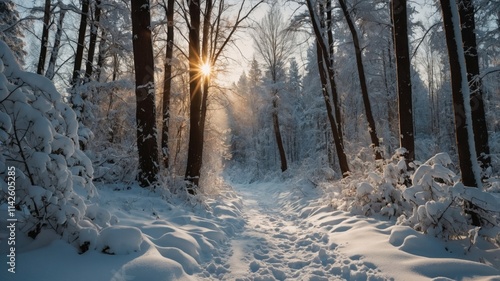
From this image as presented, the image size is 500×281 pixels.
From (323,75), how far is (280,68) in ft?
31.8

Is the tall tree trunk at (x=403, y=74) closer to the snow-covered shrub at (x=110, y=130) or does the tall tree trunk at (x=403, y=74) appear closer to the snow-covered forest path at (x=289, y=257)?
the snow-covered forest path at (x=289, y=257)

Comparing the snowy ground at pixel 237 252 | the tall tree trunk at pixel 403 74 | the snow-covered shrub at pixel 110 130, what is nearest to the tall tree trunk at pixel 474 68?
the tall tree trunk at pixel 403 74

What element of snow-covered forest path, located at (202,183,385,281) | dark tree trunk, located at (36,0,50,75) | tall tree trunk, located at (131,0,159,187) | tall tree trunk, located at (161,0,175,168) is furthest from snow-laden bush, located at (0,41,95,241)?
dark tree trunk, located at (36,0,50,75)

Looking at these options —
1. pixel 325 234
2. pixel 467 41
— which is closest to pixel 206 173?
pixel 325 234

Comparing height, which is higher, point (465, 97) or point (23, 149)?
point (465, 97)

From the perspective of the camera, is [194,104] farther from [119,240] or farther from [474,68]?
[474,68]

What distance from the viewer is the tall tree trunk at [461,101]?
4348 millimetres

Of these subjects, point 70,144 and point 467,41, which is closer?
point 70,144

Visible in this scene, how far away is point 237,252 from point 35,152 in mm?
2969

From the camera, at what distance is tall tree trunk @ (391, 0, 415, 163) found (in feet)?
20.0

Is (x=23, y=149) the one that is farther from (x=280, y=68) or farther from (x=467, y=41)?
(x=280, y=68)

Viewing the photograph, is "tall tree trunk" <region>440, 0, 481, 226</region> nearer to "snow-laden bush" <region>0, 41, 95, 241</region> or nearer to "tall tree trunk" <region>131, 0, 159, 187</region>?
"snow-laden bush" <region>0, 41, 95, 241</region>

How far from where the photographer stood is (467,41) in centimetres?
806

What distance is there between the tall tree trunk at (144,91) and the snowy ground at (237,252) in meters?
0.87
